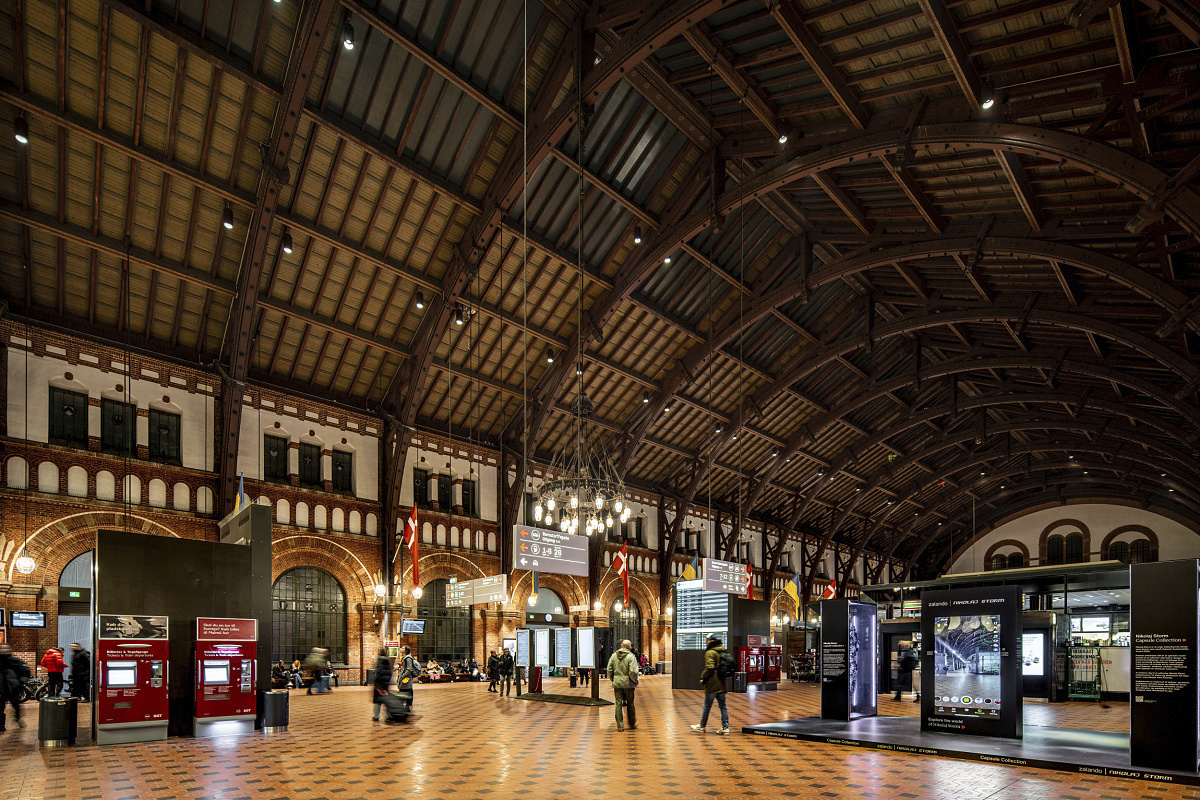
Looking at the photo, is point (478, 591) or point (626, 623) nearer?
point (478, 591)

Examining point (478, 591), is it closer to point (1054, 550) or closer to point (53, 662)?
point (53, 662)

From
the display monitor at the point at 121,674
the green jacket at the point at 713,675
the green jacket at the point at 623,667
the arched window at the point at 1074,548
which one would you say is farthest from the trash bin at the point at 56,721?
the arched window at the point at 1074,548

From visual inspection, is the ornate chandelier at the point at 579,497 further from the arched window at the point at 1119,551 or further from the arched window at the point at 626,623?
the arched window at the point at 1119,551

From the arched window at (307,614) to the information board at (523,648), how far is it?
5.89 meters

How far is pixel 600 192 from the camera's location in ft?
68.3

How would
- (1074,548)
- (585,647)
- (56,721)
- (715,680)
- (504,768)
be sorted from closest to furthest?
(504,768) → (56,721) → (715,680) → (585,647) → (1074,548)

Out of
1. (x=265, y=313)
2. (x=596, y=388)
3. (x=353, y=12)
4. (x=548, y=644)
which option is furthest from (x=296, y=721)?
(x=596, y=388)

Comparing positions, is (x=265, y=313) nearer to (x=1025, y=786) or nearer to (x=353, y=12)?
(x=353, y=12)

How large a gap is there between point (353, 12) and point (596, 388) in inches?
603

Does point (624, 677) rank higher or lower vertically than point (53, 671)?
higher

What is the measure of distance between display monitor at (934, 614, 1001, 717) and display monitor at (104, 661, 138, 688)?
39.0ft

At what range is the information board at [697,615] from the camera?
24766 mm

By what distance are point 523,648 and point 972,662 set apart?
12137 mm

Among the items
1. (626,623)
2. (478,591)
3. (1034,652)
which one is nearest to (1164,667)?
(1034,652)
